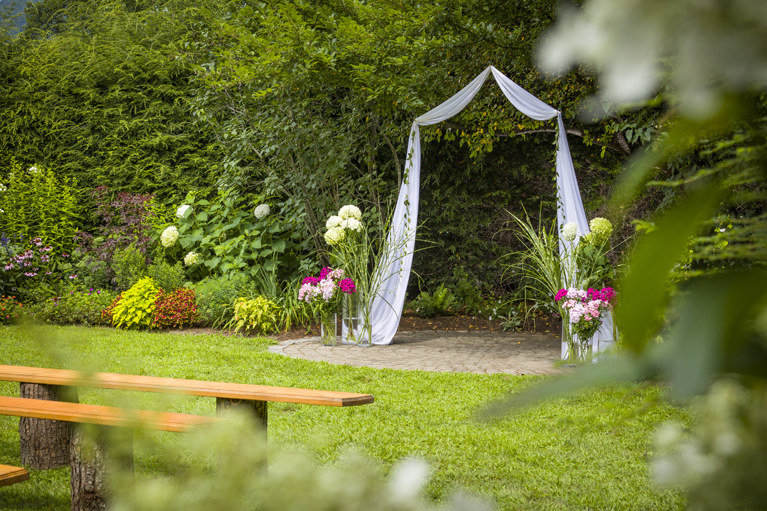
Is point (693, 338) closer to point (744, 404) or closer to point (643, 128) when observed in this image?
point (744, 404)

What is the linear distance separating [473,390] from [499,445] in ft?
3.43

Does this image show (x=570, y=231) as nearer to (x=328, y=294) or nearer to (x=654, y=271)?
(x=328, y=294)

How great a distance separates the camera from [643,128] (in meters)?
5.35

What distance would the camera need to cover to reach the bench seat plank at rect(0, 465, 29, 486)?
194 cm

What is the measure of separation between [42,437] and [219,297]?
3923 mm

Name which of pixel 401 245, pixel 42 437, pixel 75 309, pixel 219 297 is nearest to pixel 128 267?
pixel 75 309

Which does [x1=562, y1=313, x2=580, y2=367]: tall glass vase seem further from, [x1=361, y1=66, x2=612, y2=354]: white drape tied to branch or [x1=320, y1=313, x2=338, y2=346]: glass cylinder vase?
[x1=320, y1=313, x2=338, y2=346]: glass cylinder vase

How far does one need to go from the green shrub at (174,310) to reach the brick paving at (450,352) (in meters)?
1.43

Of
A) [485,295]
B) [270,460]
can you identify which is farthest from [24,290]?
[270,460]

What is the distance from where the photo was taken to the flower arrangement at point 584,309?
4695 mm

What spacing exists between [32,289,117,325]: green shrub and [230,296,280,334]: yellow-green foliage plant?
158cm

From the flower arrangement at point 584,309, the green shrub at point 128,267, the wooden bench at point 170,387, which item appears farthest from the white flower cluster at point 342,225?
the wooden bench at point 170,387

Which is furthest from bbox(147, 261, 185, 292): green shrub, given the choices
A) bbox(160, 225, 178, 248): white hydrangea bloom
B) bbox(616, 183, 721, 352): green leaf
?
bbox(616, 183, 721, 352): green leaf

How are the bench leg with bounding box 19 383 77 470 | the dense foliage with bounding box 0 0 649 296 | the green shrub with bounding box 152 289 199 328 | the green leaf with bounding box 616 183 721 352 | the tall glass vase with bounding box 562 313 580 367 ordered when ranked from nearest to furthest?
1. the green leaf with bounding box 616 183 721 352
2. the bench leg with bounding box 19 383 77 470
3. the tall glass vase with bounding box 562 313 580 367
4. the dense foliage with bounding box 0 0 649 296
5. the green shrub with bounding box 152 289 199 328
